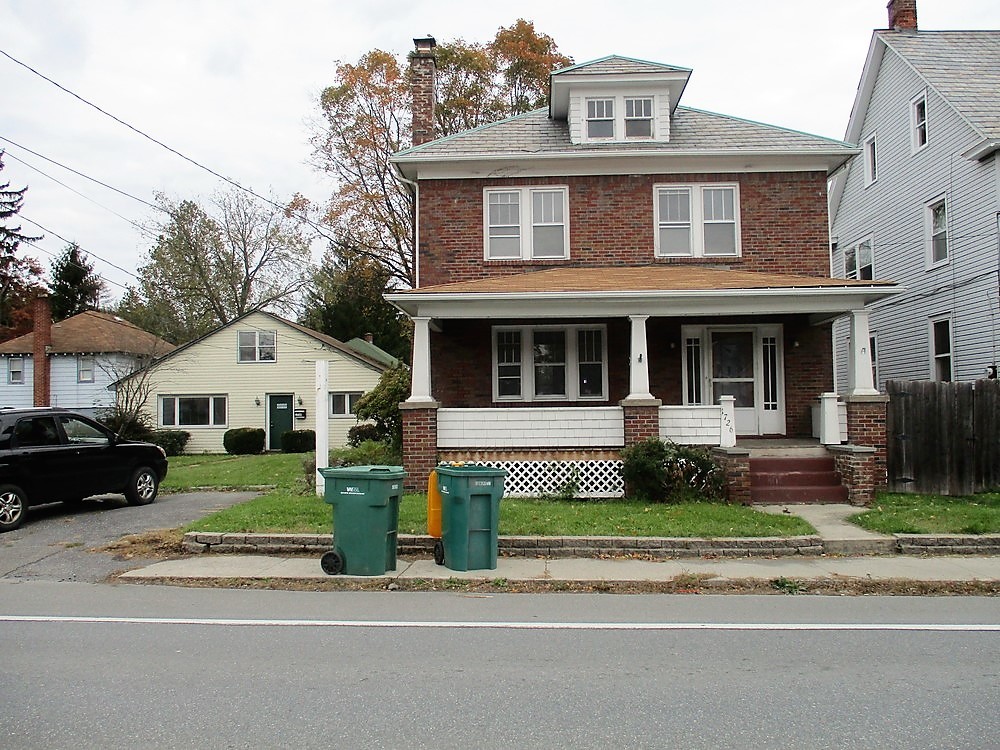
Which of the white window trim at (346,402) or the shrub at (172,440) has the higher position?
the white window trim at (346,402)

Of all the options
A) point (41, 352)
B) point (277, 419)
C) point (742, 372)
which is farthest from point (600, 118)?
point (41, 352)

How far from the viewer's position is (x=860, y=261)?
24406mm

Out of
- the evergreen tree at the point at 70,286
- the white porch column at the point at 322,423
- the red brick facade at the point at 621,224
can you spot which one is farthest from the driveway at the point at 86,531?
the evergreen tree at the point at 70,286

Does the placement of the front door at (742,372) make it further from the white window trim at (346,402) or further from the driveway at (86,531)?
the white window trim at (346,402)

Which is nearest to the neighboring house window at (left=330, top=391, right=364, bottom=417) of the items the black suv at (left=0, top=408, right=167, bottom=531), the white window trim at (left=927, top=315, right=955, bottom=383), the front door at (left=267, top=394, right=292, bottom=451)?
the front door at (left=267, top=394, right=292, bottom=451)

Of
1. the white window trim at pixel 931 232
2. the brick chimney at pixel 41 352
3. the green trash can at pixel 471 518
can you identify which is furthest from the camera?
the brick chimney at pixel 41 352

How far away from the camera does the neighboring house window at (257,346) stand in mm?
33188

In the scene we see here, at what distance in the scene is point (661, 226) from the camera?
17.0 metres

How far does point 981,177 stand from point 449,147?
11.5 meters

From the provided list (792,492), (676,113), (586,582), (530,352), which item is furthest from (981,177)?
(586,582)

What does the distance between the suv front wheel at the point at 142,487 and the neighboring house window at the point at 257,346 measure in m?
18.7

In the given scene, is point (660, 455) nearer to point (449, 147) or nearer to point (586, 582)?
point (586, 582)

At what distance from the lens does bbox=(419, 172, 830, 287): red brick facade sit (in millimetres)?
16734

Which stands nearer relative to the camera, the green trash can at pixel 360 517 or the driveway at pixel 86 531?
the green trash can at pixel 360 517
